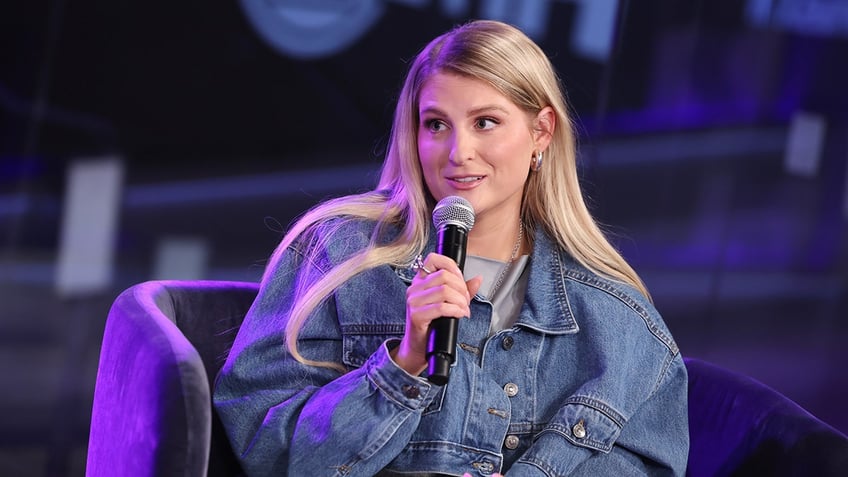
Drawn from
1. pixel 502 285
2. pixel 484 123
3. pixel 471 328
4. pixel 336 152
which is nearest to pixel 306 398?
pixel 471 328

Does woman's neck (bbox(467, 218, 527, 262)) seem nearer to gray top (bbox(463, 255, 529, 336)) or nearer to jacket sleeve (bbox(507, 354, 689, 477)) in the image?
gray top (bbox(463, 255, 529, 336))

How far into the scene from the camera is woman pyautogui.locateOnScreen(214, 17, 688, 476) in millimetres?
1445

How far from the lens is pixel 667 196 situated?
12.1ft

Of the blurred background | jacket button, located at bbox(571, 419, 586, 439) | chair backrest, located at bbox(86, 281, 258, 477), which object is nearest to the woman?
jacket button, located at bbox(571, 419, 586, 439)

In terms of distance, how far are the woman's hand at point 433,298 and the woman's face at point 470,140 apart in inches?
10.2

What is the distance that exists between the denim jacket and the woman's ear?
0.19 metres

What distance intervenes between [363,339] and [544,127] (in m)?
0.45

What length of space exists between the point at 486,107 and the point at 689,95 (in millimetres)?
2243

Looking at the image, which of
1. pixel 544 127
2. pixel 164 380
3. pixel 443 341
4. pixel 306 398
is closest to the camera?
pixel 443 341

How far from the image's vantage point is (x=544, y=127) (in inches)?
66.7

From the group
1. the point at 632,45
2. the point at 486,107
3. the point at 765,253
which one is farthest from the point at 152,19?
the point at 765,253

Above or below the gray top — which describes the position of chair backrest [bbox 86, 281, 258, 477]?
below

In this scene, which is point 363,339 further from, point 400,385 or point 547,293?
point 547,293

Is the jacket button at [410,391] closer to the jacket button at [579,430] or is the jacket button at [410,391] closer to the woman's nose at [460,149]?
the jacket button at [579,430]
